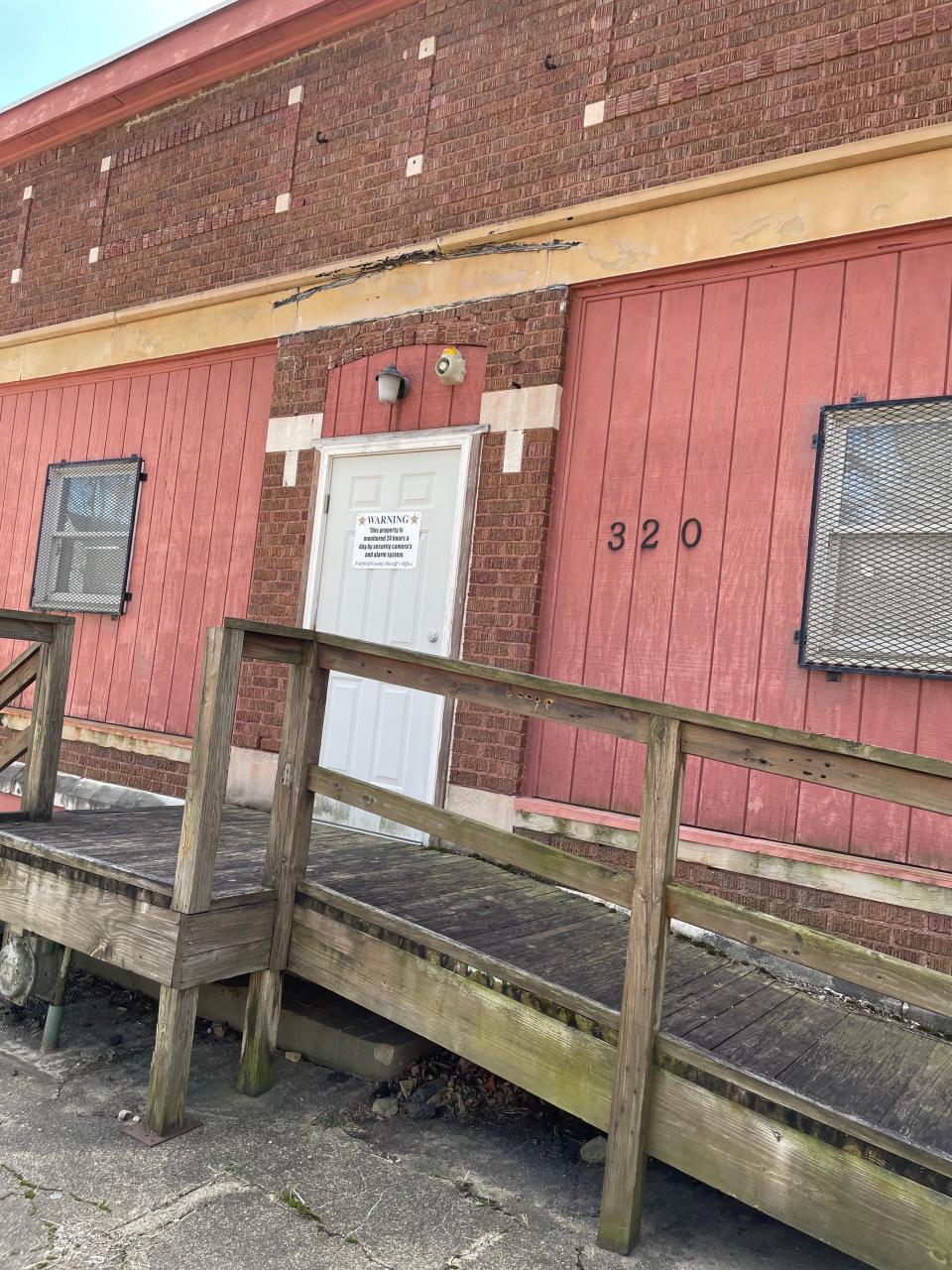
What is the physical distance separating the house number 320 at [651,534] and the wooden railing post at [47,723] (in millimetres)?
2641

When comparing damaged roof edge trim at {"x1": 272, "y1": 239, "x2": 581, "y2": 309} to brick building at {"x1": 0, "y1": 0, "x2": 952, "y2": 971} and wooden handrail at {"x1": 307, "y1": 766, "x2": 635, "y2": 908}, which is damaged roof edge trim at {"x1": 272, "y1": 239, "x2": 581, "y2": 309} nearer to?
brick building at {"x1": 0, "y1": 0, "x2": 952, "y2": 971}

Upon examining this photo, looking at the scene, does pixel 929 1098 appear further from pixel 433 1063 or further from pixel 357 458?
pixel 357 458

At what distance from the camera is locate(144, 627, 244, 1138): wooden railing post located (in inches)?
130

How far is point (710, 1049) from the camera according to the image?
2.84 m

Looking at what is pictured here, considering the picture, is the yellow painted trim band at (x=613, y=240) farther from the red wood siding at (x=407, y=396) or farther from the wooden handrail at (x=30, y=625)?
the wooden handrail at (x=30, y=625)

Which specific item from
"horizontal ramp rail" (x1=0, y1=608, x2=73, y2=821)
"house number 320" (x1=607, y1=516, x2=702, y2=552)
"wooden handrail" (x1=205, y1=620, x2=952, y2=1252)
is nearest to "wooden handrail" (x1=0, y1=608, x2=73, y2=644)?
"horizontal ramp rail" (x1=0, y1=608, x2=73, y2=821)

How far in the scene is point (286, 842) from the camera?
3637 mm

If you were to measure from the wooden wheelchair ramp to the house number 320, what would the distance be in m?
1.53

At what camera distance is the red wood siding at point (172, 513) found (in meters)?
6.64

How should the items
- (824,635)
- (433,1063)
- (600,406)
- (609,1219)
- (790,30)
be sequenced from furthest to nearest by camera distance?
(600,406), (790,30), (824,635), (433,1063), (609,1219)

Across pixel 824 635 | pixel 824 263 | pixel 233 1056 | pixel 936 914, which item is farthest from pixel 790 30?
pixel 233 1056

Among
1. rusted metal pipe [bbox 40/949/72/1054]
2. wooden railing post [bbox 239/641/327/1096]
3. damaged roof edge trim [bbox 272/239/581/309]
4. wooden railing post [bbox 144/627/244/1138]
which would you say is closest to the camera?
wooden railing post [bbox 144/627/244/1138]

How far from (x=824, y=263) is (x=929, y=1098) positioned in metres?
3.44

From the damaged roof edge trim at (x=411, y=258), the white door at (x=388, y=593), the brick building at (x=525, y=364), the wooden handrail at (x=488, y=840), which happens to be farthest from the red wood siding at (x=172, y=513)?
the wooden handrail at (x=488, y=840)
